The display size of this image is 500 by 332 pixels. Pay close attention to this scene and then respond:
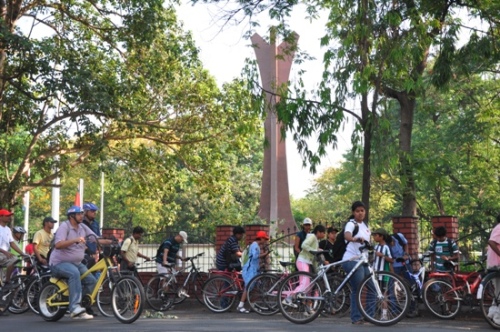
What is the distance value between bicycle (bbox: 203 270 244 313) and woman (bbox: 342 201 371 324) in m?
3.71

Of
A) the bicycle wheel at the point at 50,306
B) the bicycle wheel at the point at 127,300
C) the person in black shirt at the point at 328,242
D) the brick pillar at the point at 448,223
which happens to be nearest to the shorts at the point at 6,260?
the bicycle wheel at the point at 50,306

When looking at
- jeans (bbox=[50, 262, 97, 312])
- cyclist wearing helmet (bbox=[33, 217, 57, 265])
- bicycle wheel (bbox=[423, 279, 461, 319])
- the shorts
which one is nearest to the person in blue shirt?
cyclist wearing helmet (bbox=[33, 217, 57, 265])

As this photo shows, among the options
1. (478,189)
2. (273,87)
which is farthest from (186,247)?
(478,189)

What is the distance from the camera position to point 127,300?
12305 mm

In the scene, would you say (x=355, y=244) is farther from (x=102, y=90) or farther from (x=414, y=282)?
(x=102, y=90)

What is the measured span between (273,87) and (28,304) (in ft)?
23.7

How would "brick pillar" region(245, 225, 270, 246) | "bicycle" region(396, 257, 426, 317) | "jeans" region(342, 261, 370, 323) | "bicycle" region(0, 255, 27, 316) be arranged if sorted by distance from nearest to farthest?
"jeans" region(342, 261, 370, 323) < "bicycle" region(396, 257, 426, 317) < "bicycle" region(0, 255, 27, 316) < "brick pillar" region(245, 225, 270, 246)

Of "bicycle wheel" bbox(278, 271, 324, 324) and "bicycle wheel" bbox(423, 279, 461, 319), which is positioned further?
"bicycle wheel" bbox(423, 279, 461, 319)

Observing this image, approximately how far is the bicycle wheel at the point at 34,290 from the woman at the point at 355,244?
461 cm

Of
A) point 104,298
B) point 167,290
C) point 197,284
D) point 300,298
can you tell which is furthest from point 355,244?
point 197,284

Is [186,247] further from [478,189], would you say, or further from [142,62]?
[478,189]

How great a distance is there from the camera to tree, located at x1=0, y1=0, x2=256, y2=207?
2058cm

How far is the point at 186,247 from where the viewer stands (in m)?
21.4

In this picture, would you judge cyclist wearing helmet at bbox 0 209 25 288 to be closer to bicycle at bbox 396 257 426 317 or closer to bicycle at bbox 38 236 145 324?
bicycle at bbox 38 236 145 324
